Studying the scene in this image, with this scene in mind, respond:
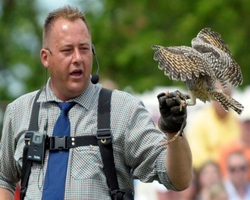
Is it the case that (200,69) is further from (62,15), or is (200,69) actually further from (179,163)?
(62,15)

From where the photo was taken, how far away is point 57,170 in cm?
600

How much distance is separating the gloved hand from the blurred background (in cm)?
1035

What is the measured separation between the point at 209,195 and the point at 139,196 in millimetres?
724

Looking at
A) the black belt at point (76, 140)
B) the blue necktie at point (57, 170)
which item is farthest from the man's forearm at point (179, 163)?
the blue necktie at point (57, 170)

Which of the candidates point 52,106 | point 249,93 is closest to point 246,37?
point 249,93

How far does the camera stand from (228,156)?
36.1 feet

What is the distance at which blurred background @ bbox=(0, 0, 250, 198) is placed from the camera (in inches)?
688

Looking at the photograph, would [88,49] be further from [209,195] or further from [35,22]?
[35,22]

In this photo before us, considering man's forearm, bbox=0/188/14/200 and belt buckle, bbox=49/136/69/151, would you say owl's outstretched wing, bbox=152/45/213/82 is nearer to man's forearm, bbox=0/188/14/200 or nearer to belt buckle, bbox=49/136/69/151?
belt buckle, bbox=49/136/69/151

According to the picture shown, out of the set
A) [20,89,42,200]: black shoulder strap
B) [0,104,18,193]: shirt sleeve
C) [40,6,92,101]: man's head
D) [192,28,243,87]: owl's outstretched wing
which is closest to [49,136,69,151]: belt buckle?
[20,89,42,200]: black shoulder strap

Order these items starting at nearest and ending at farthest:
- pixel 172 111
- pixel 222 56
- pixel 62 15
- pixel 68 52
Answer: pixel 172 111 → pixel 222 56 → pixel 68 52 → pixel 62 15

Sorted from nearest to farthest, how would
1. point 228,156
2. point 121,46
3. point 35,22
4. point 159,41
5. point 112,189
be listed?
point 112,189
point 228,156
point 159,41
point 121,46
point 35,22

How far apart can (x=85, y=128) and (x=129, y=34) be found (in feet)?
42.4

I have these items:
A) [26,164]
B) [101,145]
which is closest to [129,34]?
[26,164]
